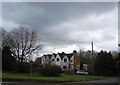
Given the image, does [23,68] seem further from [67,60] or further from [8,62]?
[67,60]

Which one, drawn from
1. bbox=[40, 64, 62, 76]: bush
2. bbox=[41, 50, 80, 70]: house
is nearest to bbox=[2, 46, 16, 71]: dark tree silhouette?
bbox=[40, 64, 62, 76]: bush

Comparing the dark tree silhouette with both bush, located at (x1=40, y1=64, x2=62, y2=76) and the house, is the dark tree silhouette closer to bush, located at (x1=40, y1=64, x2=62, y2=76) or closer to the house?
bush, located at (x1=40, y1=64, x2=62, y2=76)

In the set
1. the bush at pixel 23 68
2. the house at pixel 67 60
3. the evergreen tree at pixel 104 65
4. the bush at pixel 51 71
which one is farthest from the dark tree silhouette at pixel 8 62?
the house at pixel 67 60

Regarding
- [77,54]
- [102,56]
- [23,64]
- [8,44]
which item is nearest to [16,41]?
[8,44]

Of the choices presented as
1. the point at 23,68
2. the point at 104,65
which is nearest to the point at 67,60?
the point at 104,65

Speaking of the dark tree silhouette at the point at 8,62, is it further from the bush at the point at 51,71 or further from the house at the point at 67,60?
the house at the point at 67,60

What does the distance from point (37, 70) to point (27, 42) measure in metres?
10.0

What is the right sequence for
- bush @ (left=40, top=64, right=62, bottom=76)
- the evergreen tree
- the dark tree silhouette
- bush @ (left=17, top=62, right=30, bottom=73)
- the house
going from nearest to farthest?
bush @ (left=40, top=64, right=62, bottom=76)
the dark tree silhouette
bush @ (left=17, top=62, right=30, bottom=73)
the evergreen tree
the house

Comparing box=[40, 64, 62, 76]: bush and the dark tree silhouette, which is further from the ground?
the dark tree silhouette

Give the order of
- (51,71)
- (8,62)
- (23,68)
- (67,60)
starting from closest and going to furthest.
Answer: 1. (51,71)
2. (8,62)
3. (23,68)
4. (67,60)

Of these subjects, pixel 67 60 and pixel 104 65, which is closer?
pixel 104 65

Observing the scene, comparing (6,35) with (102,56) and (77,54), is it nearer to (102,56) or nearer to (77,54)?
(102,56)

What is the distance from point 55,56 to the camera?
10681 centimetres

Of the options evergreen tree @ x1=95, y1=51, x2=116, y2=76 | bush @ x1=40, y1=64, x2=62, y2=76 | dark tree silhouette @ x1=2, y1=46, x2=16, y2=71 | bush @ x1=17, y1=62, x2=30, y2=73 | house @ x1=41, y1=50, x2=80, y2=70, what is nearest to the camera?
bush @ x1=40, y1=64, x2=62, y2=76
